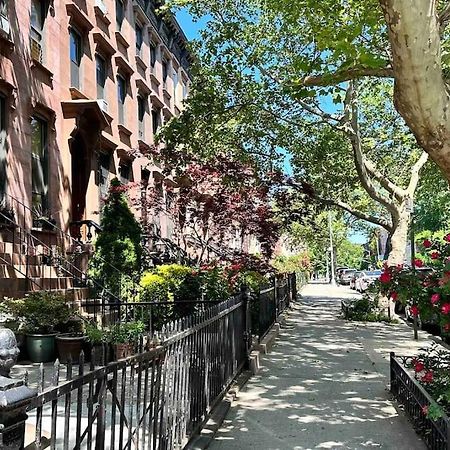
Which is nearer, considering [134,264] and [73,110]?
[134,264]

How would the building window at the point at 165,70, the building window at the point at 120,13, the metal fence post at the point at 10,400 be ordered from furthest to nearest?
the building window at the point at 165,70 < the building window at the point at 120,13 < the metal fence post at the point at 10,400

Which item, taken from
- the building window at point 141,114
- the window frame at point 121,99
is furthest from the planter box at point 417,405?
the building window at point 141,114

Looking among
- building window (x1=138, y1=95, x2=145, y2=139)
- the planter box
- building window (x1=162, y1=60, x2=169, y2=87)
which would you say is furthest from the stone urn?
building window (x1=162, y1=60, x2=169, y2=87)

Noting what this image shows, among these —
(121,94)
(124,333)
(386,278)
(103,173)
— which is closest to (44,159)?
(103,173)

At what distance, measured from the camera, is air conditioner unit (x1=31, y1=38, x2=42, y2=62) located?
43.8 feet

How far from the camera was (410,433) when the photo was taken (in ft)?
18.4

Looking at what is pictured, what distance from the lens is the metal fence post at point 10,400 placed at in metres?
2.02

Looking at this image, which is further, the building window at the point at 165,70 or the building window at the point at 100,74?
the building window at the point at 165,70

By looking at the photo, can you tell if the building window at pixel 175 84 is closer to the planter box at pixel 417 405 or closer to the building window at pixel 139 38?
the building window at pixel 139 38

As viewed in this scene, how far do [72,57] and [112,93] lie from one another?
2.96 meters

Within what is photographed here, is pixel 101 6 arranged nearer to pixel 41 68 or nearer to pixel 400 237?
pixel 41 68

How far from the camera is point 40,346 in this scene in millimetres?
8469

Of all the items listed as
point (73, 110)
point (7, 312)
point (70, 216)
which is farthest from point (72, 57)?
point (7, 312)

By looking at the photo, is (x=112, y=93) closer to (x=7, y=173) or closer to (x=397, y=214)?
(x=7, y=173)
